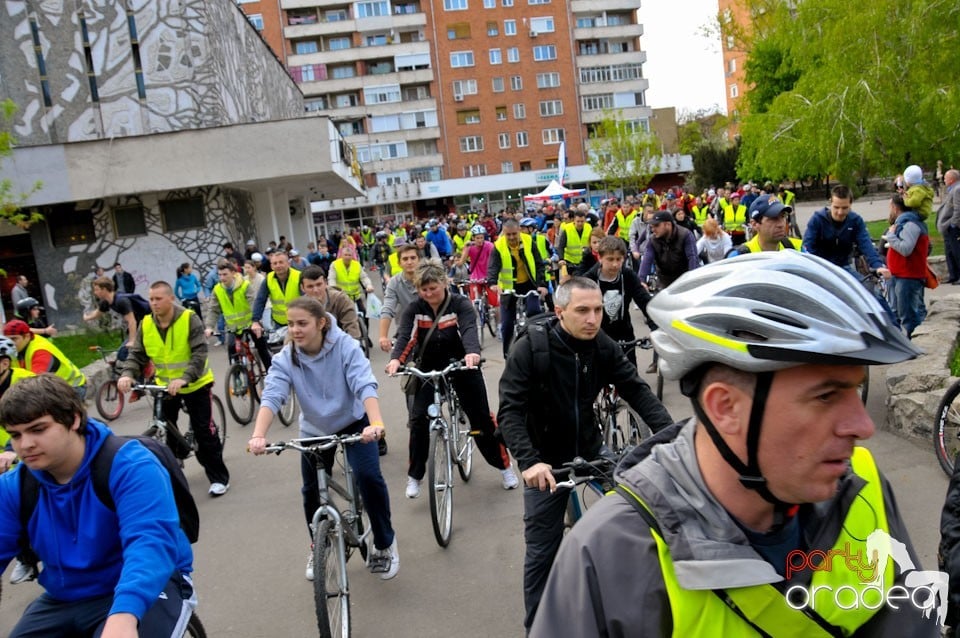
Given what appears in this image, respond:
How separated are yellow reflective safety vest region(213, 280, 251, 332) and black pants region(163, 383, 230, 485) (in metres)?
Result: 3.15

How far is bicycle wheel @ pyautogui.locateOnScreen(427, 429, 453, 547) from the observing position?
5.84 m

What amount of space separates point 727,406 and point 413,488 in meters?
5.71

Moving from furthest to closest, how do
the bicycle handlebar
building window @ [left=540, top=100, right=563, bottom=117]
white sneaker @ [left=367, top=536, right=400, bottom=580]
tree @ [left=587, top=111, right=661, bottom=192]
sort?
building window @ [left=540, top=100, right=563, bottom=117] → tree @ [left=587, top=111, right=661, bottom=192] → white sneaker @ [left=367, top=536, right=400, bottom=580] → the bicycle handlebar

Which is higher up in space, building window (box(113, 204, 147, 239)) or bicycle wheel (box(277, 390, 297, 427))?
building window (box(113, 204, 147, 239))

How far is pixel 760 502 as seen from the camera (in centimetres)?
160

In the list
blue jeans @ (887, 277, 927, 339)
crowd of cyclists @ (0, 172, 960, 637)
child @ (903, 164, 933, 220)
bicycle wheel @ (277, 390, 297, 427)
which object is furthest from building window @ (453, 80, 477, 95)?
crowd of cyclists @ (0, 172, 960, 637)

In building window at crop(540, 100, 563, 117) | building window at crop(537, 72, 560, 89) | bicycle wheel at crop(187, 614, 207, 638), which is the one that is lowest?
bicycle wheel at crop(187, 614, 207, 638)

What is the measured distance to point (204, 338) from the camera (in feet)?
24.9

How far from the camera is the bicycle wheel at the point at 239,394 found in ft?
34.0

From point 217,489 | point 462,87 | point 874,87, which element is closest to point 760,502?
point 217,489

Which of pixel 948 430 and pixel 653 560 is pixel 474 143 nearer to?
pixel 948 430

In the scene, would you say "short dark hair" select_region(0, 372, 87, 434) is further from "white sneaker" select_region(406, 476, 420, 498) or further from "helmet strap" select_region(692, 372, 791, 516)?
"white sneaker" select_region(406, 476, 420, 498)

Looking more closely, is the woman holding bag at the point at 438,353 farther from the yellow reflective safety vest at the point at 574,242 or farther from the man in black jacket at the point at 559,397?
the yellow reflective safety vest at the point at 574,242

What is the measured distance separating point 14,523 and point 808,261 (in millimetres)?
3154
